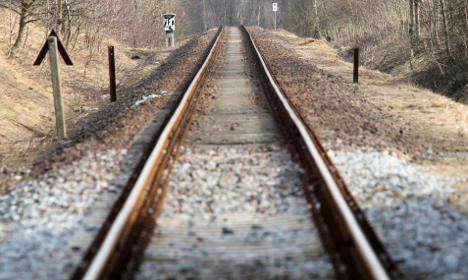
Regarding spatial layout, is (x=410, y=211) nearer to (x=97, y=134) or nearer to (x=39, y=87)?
(x=97, y=134)

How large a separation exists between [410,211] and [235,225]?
149cm

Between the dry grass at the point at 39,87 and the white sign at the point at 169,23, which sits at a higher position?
the white sign at the point at 169,23

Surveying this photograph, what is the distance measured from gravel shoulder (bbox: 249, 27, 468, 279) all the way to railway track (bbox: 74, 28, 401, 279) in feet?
0.84

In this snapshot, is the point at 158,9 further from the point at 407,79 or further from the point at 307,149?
the point at 307,149

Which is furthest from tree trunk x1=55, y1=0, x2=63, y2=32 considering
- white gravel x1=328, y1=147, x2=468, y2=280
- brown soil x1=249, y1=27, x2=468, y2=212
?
white gravel x1=328, y1=147, x2=468, y2=280

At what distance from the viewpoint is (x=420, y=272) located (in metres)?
3.17

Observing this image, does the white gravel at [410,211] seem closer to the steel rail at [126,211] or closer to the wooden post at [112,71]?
the steel rail at [126,211]

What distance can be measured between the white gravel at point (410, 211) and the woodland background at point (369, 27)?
314 inches

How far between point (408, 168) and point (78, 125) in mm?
7240

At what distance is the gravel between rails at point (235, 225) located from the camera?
10.8 ft

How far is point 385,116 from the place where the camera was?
8.38m

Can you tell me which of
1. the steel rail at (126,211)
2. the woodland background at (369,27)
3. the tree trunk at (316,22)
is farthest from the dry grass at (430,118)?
the tree trunk at (316,22)

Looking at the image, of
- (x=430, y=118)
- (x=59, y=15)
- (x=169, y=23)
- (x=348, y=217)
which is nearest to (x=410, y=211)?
(x=348, y=217)

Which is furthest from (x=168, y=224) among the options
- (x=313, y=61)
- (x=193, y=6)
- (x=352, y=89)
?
(x=193, y=6)
